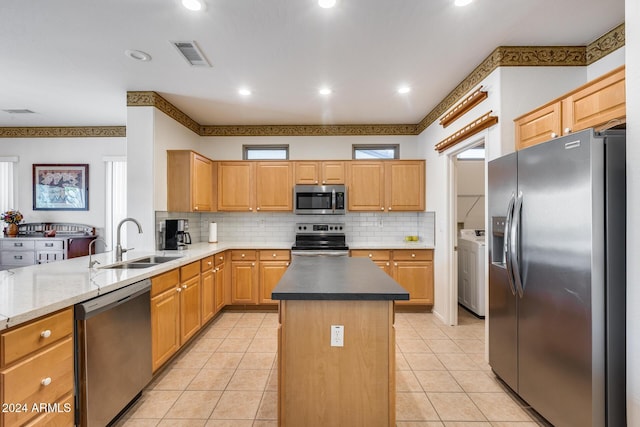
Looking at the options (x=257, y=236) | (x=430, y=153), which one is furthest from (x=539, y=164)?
(x=257, y=236)

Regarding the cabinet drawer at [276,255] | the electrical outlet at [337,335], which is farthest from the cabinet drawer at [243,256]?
the electrical outlet at [337,335]

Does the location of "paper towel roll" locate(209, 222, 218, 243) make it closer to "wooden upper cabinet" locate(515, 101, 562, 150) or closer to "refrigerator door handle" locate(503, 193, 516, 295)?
"refrigerator door handle" locate(503, 193, 516, 295)

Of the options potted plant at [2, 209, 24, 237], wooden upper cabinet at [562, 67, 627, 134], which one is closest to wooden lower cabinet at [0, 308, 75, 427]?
wooden upper cabinet at [562, 67, 627, 134]

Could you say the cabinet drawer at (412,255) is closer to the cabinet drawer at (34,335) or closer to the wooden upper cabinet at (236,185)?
the wooden upper cabinet at (236,185)

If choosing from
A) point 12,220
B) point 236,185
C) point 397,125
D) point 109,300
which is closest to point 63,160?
point 12,220

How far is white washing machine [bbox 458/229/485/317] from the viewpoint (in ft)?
12.4

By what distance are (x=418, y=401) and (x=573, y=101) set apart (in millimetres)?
2261

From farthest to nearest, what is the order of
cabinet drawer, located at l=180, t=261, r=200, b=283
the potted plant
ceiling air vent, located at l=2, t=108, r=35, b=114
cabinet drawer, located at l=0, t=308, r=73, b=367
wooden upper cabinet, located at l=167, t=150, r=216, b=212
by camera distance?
the potted plant → ceiling air vent, located at l=2, t=108, r=35, b=114 → wooden upper cabinet, located at l=167, t=150, r=216, b=212 → cabinet drawer, located at l=180, t=261, r=200, b=283 → cabinet drawer, located at l=0, t=308, r=73, b=367

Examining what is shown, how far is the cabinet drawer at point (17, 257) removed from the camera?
4410 mm

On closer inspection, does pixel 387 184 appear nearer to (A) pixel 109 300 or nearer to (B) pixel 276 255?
(B) pixel 276 255

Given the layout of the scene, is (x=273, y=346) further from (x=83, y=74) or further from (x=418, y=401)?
(x=83, y=74)

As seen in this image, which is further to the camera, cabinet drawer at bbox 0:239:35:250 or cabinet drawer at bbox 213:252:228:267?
cabinet drawer at bbox 0:239:35:250

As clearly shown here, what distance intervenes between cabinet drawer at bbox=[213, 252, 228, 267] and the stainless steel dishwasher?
58.3 inches

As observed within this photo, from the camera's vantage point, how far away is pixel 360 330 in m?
1.65
